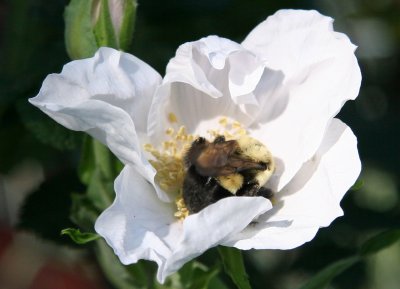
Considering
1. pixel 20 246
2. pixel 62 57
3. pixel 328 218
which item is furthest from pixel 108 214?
pixel 20 246

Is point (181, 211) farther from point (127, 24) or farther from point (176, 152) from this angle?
point (127, 24)

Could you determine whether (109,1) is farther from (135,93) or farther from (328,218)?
(328,218)

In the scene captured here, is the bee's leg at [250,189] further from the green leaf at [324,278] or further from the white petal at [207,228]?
the green leaf at [324,278]

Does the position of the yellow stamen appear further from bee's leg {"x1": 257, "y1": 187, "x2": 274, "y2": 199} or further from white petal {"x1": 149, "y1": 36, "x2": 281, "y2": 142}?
bee's leg {"x1": 257, "y1": 187, "x2": 274, "y2": 199}

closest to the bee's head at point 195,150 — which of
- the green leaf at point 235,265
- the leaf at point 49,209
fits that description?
the green leaf at point 235,265

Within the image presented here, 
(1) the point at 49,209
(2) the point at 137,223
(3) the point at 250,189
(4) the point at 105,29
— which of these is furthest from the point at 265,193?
(1) the point at 49,209

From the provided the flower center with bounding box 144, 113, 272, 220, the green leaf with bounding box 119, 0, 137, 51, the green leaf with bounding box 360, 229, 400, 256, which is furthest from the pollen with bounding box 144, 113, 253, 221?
the green leaf with bounding box 360, 229, 400, 256
